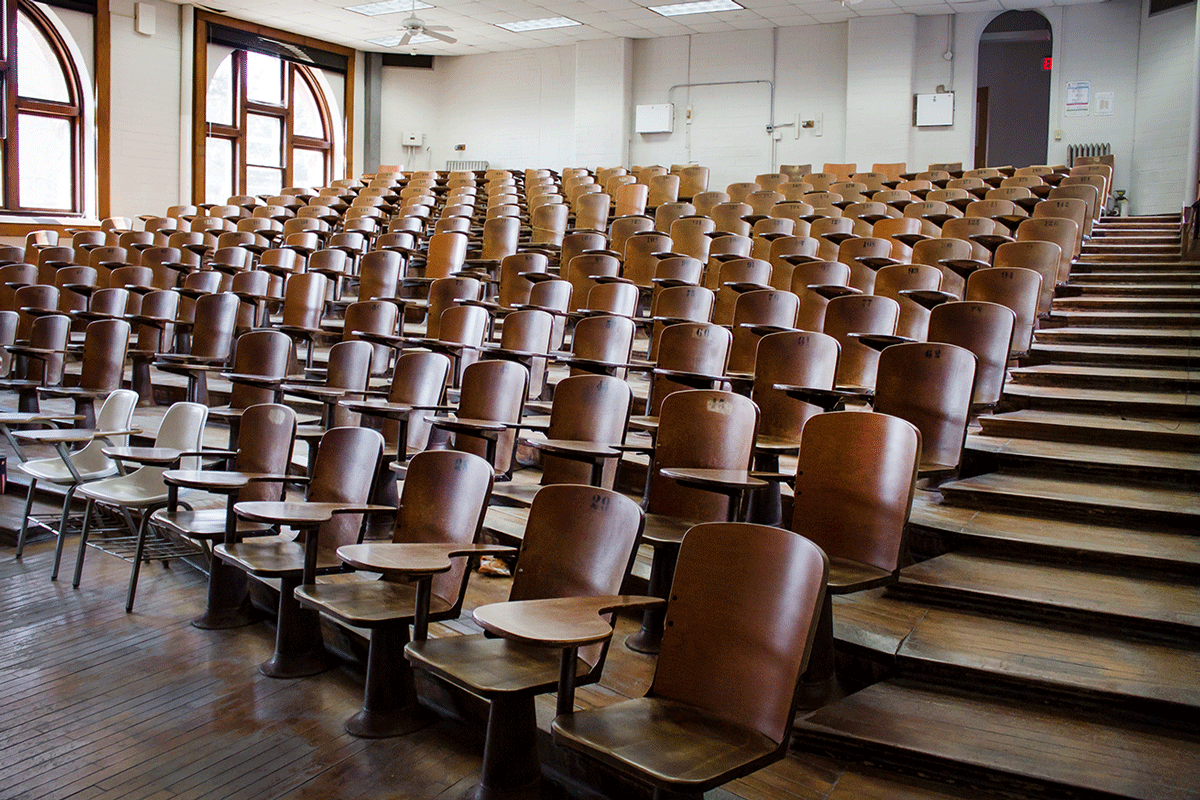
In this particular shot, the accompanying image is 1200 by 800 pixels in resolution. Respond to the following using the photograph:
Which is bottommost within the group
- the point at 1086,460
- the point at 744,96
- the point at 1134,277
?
the point at 1086,460

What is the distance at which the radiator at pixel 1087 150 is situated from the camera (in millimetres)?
9703

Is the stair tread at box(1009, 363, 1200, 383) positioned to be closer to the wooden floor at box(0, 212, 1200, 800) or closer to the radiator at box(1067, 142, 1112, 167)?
the wooden floor at box(0, 212, 1200, 800)

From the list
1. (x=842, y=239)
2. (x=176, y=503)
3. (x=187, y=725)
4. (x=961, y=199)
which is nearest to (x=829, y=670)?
(x=187, y=725)

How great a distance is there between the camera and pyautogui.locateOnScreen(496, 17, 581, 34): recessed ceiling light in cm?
1117

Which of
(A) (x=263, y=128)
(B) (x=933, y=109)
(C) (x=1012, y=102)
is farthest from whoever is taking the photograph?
(C) (x=1012, y=102)

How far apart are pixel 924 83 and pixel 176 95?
8.74 metres

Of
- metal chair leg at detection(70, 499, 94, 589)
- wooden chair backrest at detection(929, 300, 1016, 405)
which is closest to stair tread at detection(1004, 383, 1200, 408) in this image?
wooden chair backrest at detection(929, 300, 1016, 405)

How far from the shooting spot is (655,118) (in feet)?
39.2

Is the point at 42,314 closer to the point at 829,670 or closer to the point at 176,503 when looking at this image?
the point at 176,503

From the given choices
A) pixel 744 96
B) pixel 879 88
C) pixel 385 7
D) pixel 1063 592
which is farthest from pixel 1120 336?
pixel 385 7

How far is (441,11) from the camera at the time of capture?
10898 mm

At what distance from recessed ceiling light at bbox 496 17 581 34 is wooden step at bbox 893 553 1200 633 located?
1012 cm

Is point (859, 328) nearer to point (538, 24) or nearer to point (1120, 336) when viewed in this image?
point (1120, 336)

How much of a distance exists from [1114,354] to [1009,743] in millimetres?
2676
